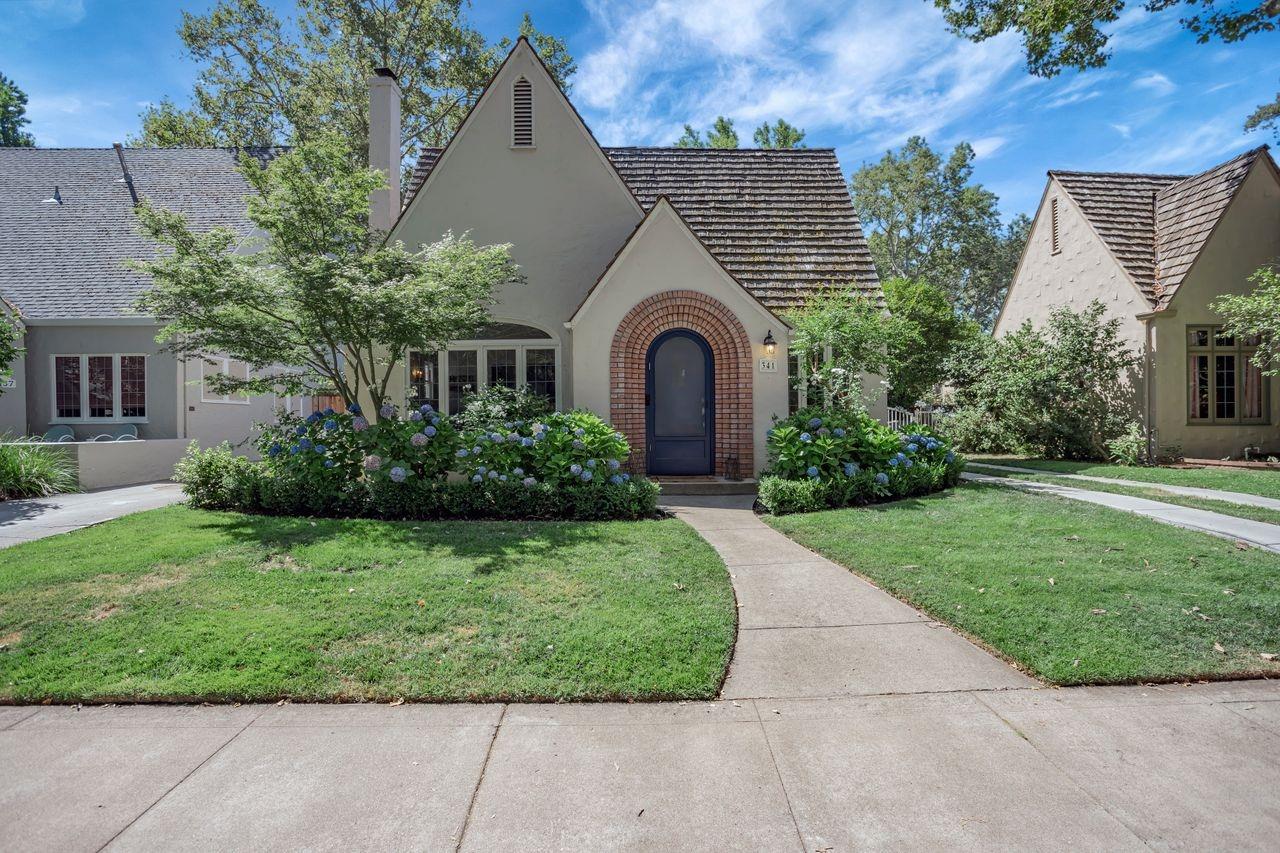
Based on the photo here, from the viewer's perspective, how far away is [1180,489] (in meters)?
10.0

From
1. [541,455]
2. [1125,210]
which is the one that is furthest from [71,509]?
[1125,210]

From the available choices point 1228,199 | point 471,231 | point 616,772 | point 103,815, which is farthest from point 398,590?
point 1228,199

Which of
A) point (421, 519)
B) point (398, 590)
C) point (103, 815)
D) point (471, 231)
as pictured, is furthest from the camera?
point (471, 231)

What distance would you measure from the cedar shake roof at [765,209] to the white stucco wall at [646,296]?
1269mm

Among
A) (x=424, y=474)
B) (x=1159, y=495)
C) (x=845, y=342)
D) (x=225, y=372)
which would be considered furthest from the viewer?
(x=225, y=372)

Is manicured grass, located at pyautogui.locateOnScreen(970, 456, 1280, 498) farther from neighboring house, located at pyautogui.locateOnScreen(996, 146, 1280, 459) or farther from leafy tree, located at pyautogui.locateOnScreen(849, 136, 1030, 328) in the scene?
leafy tree, located at pyautogui.locateOnScreen(849, 136, 1030, 328)

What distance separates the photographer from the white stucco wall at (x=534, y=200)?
11875 millimetres

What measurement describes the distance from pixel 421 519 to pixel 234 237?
4.46 meters

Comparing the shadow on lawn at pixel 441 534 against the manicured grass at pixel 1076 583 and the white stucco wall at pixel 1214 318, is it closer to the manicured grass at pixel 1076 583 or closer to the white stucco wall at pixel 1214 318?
the manicured grass at pixel 1076 583

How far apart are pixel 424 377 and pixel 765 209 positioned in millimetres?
7998

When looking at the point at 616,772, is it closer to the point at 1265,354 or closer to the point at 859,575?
the point at 859,575

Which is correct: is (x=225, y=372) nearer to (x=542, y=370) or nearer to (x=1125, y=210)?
(x=542, y=370)

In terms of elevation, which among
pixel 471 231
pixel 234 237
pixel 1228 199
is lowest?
pixel 234 237

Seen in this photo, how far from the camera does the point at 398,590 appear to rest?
493 centimetres
